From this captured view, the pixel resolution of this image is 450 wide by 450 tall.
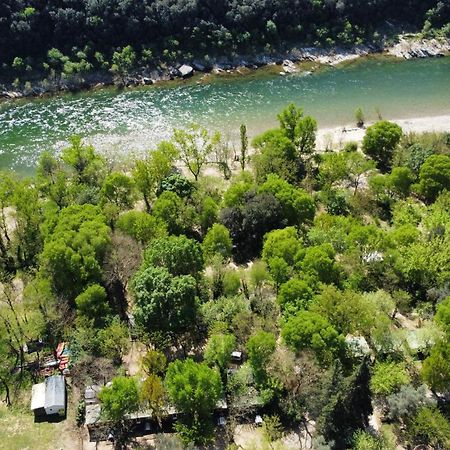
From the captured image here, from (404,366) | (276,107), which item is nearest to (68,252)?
(404,366)

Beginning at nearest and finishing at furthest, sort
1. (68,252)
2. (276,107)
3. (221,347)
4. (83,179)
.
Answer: (221,347)
(68,252)
(83,179)
(276,107)

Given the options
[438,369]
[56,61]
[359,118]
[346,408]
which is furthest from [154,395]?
[56,61]

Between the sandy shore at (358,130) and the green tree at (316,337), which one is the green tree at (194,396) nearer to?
the green tree at (316,337)

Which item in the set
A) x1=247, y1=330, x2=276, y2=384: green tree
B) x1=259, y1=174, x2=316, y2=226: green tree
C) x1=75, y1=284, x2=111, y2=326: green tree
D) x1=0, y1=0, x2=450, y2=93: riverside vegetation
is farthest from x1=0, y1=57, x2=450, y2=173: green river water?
x1=247, y1=330, x2=276, y2=384: green tree

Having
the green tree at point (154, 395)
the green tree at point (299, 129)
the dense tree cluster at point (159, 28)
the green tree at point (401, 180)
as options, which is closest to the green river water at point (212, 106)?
the dense tree cluster at point (159, 28)

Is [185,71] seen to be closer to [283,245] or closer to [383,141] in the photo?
[383,141]

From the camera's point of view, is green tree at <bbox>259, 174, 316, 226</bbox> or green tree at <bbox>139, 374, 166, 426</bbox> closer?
green tree at <bbox>139, 374, 166, 426</bbox>

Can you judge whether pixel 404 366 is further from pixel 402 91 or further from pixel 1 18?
pixel 1 18

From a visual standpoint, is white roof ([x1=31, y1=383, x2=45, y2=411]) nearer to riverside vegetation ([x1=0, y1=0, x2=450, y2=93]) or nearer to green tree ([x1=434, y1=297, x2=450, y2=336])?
green tree ([x1=434, y1=297, x2=450, y2=336])
